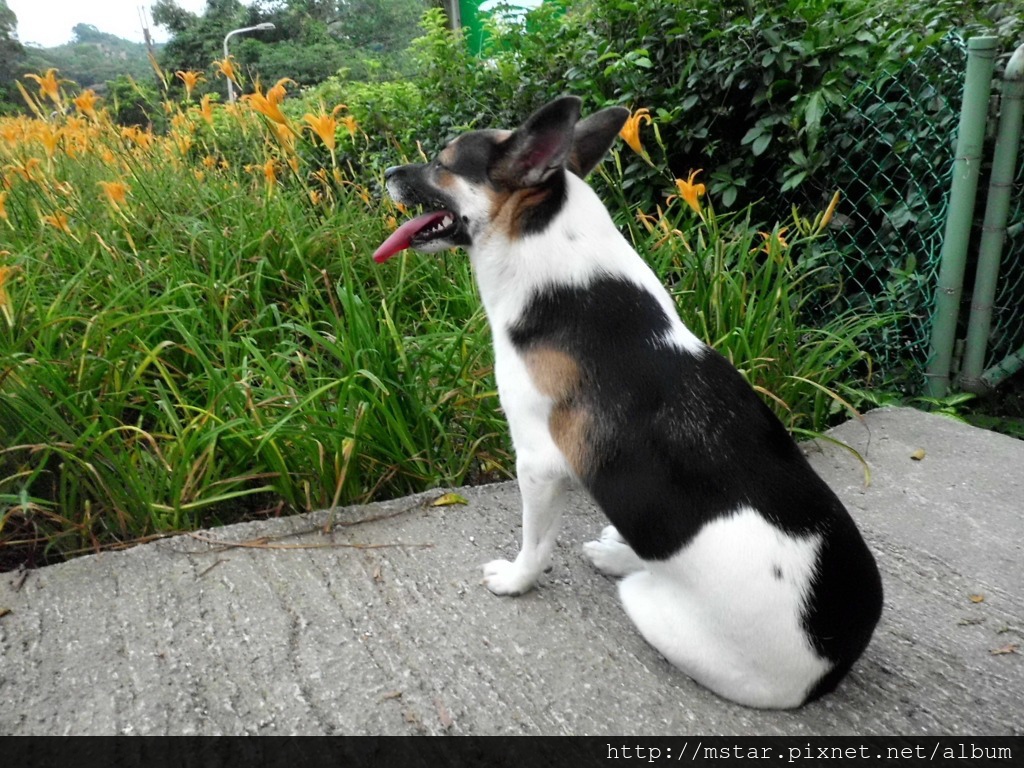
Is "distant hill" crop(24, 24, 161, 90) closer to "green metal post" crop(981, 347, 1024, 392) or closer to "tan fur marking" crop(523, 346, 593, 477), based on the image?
"tan fur marking" crop(523, 346, 593, 477)

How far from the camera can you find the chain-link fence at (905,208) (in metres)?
3.65

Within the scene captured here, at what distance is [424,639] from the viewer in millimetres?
2133

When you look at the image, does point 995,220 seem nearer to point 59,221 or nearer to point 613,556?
point 613,556

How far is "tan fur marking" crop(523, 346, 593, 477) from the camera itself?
6.59 ft

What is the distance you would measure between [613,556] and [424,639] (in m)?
0.68

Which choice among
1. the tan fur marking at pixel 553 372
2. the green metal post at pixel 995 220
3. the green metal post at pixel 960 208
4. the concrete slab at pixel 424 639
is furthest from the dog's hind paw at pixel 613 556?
the green metal post at pixel 995 220

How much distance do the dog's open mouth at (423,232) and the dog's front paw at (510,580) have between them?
1.04 m

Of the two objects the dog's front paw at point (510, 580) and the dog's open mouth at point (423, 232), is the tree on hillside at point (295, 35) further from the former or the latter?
the dog's front paw at point (510, 580)

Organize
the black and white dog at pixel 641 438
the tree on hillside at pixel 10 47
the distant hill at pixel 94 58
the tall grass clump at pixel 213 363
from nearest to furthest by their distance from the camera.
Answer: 1. the black and white dog at pixel 641 438
2. the tall grass clump at pixel 213 363
3. the distant hill at pixel 94 58
4. the tree on hillside at pixel 10 47

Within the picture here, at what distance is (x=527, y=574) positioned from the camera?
228 cm

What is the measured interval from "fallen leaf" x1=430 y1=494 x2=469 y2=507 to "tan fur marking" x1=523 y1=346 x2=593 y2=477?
34.0 inches

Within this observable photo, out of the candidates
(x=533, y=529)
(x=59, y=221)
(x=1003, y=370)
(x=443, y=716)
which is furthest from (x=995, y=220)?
(x=59, y=221)

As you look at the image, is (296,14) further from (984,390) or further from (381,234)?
(984,390)
